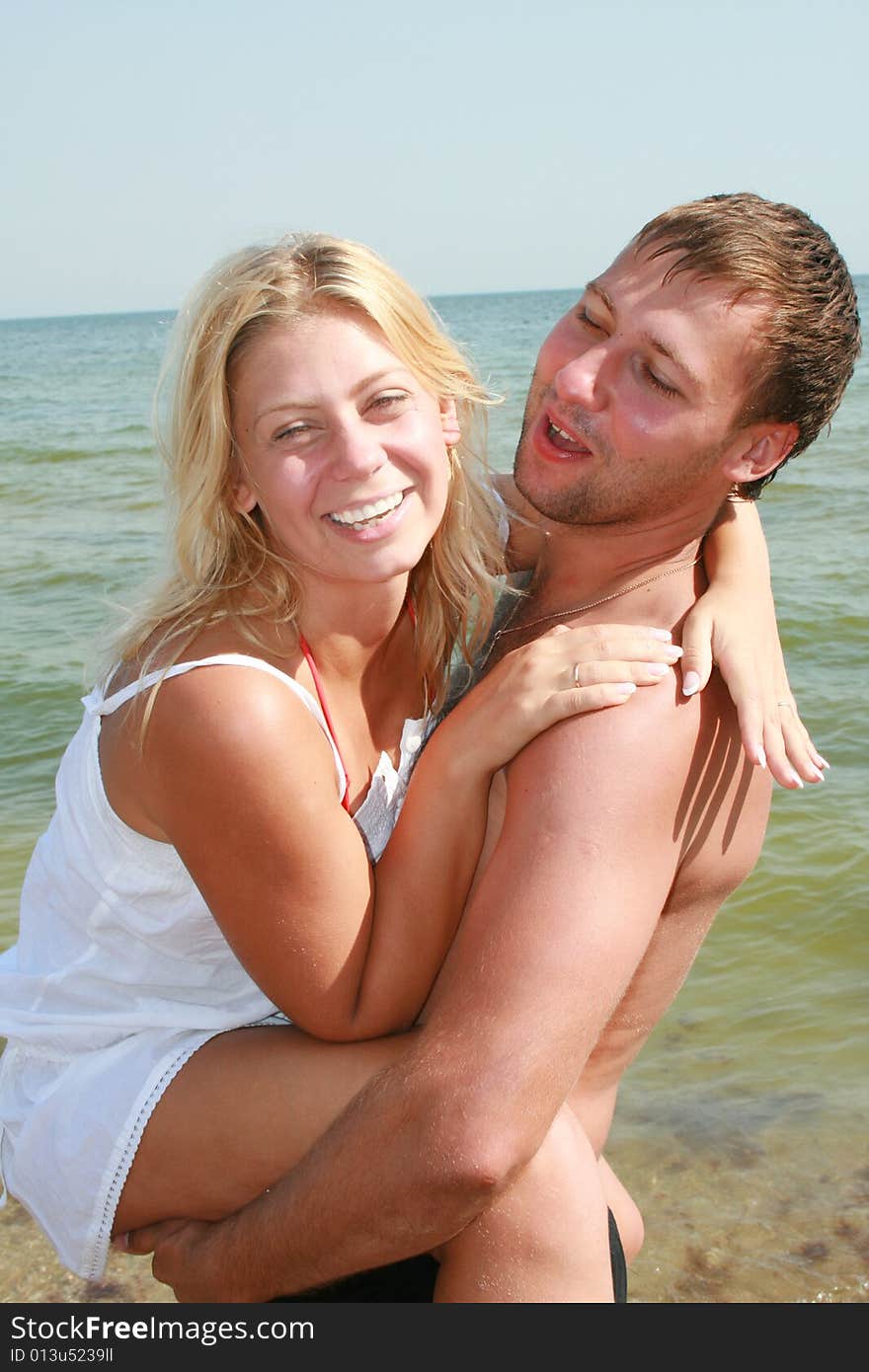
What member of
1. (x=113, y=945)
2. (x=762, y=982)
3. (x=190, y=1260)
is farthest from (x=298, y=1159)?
(x=762, y=982)

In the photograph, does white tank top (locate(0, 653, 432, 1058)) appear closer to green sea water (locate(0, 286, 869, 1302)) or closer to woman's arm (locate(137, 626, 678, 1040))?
woman's arm (locate(137, 626, 678, 1040))

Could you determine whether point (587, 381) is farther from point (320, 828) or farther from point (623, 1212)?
point (623, 1212)

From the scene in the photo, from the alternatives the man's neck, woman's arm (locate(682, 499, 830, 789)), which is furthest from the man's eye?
woman's arm (locate(682, 499, 830, 789))

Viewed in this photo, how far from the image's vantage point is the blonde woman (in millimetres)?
2578

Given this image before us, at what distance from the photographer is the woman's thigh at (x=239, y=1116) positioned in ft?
8.38

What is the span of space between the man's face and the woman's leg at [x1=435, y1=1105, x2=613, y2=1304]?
1.44 metres

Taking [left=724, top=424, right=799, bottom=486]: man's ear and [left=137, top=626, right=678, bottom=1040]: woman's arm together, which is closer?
[left=137, top=626, right=678, bottom=1040]: woman's arm

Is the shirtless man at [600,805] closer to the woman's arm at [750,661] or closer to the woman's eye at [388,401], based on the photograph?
the woman's arm at [750,661]

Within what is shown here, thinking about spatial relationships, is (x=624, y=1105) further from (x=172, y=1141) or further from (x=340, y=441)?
(x=340, y=441)

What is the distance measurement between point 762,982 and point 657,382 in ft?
9.52

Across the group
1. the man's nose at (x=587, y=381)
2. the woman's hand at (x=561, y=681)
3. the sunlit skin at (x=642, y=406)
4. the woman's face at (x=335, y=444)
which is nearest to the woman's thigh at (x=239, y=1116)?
the woman's hand at (x=561, y=681)

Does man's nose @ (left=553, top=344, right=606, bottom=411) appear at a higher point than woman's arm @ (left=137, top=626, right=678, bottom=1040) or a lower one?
higher

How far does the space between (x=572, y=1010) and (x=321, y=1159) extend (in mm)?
550

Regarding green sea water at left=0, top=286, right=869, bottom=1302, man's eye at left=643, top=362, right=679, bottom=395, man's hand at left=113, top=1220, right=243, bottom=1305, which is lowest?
green sea water at left=0, top=286, right=869, bottom=1302
